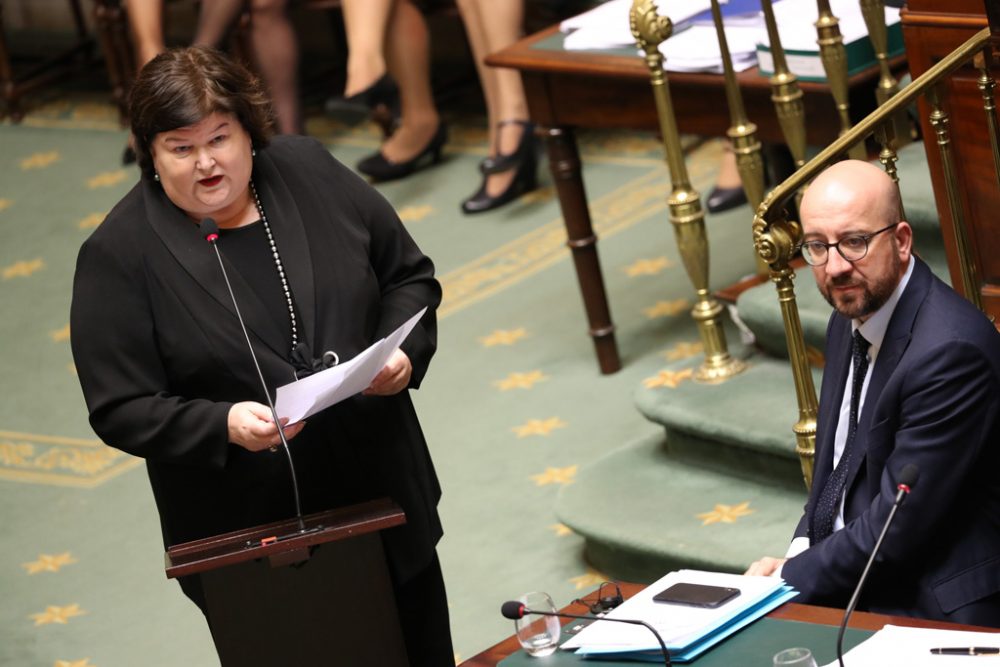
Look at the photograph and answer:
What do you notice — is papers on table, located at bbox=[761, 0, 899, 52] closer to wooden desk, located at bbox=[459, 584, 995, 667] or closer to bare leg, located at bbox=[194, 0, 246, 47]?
wooden desk, located at bbox=[459, 584, 995, 667]

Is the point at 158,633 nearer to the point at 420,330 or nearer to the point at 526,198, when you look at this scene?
the point at 420,330

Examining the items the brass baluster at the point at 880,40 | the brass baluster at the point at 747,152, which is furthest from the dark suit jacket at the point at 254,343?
the brass baluster at the point at 880,40

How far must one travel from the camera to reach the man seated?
8.07 ft

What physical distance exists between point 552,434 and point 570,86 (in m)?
1.00

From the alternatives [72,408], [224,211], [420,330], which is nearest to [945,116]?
[420,330]

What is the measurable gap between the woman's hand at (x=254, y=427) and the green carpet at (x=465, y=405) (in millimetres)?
1349

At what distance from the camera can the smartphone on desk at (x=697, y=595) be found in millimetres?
2355

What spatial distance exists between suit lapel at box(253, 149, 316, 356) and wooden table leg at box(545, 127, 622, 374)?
2.19 m

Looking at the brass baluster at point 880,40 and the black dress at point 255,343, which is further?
the brass baluster at point 880,40

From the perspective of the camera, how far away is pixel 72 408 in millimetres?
5590

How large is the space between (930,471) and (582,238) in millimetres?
2588

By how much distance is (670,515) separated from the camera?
398 cm

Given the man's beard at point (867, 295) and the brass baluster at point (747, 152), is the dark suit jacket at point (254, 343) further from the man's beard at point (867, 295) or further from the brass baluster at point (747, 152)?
the brass baluster at point (747, 152)

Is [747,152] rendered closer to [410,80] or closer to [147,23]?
[410,80]
